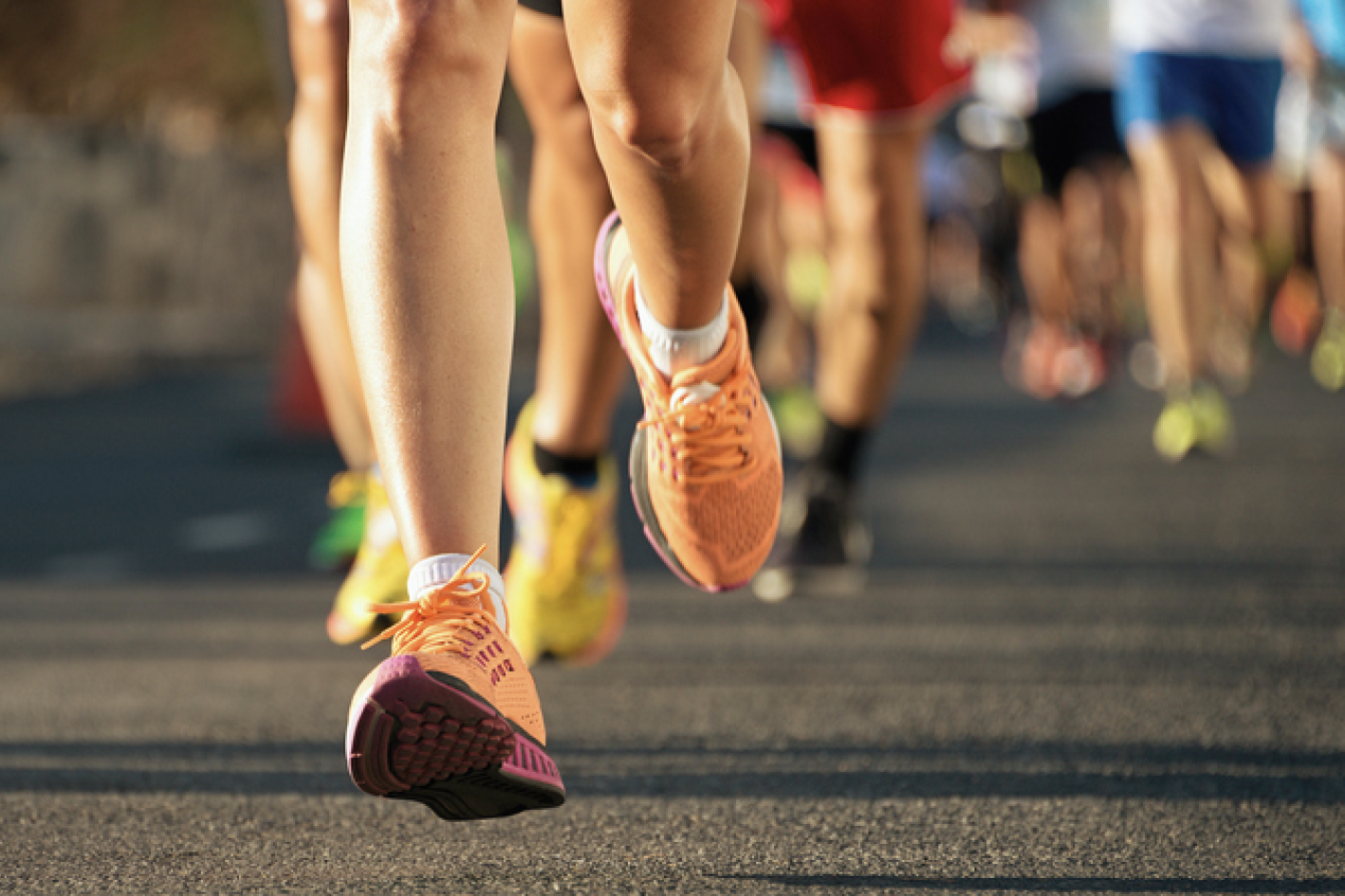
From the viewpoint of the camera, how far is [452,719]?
5.28ft

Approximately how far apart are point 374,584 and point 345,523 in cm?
62

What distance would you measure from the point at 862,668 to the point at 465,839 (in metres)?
1.13

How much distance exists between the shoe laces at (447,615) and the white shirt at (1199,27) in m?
4.47

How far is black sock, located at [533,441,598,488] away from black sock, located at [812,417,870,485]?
3.27 feet

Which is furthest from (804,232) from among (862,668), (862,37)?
(862,668)

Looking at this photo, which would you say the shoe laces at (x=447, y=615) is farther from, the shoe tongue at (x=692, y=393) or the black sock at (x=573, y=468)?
the black sock at (x=573, y=468)

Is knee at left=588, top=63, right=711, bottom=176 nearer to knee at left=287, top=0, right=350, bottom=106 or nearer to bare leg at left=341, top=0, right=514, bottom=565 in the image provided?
bare leg at left=341, top=0, right=514, bottom=565

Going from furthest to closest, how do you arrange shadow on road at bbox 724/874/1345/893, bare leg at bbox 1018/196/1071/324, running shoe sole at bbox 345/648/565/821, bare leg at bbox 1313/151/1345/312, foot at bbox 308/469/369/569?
bare leg at bbox 1018/196/1071/324
bare leg at bbox 1313/151/1345/312
foot at bbox 308/469/369/569
shadow on road at bbox 724/874/1345/893
running shoe sole at bbox 345/648/565/821

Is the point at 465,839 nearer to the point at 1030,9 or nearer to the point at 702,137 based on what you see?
the point at 702,137

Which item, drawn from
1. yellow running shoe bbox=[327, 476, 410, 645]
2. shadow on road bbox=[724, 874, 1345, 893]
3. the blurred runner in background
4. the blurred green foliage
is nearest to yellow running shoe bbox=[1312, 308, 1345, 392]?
the blurred runner in background

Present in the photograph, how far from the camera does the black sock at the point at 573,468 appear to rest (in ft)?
9.23

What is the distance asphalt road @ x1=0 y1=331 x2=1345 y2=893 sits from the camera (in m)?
1.83

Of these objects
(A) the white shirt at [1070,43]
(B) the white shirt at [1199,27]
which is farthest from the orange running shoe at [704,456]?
(A) the white shirt at [1070,43]

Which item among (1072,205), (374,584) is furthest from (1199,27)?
(1072,205)
